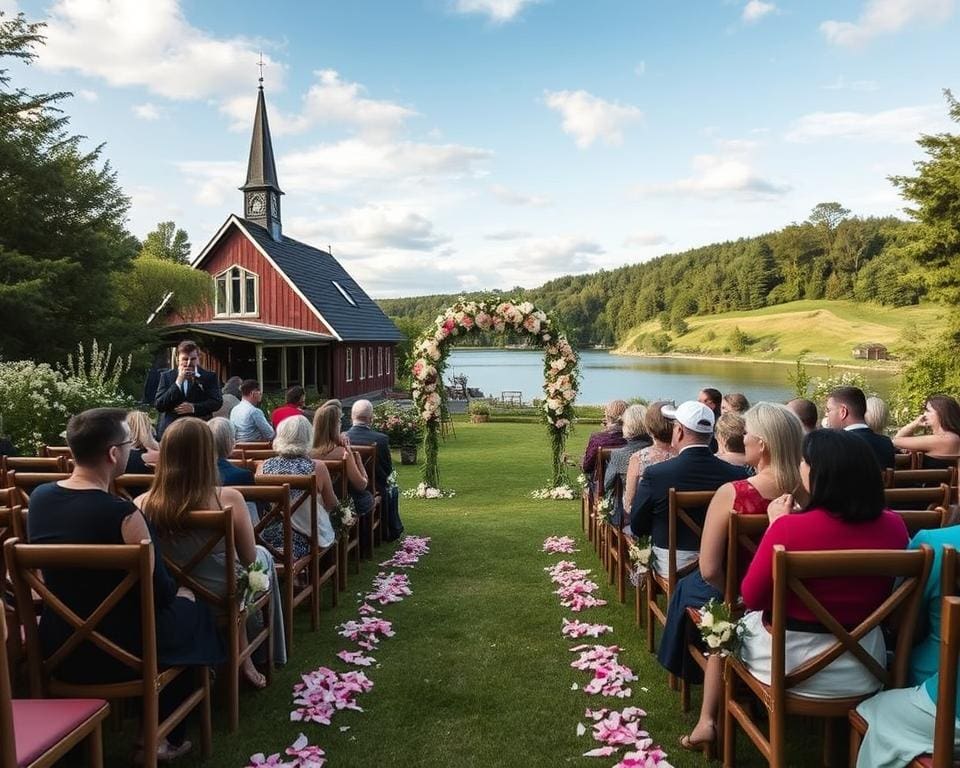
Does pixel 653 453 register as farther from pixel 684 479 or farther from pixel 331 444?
pixel 331 444

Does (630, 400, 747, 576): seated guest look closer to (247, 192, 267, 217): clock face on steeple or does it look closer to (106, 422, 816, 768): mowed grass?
(106, 422, 816, 768): mowed grass

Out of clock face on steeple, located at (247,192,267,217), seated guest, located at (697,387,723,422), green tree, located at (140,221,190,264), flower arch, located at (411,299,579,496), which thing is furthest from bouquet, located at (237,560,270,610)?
green tree, located at (140,221,190,264)

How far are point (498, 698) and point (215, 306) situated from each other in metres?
27.4

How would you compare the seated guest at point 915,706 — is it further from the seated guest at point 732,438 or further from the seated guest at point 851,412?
the seated guest at point 851,412

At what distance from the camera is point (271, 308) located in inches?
1099

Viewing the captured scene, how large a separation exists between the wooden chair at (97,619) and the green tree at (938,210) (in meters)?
21.7

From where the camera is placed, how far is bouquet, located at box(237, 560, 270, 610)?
3.49 m

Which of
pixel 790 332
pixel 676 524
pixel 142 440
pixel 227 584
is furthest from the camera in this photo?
pixel 790 332

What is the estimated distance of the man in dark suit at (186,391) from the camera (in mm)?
7203

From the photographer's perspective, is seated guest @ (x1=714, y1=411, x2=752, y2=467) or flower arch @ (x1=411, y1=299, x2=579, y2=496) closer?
seated guest @ (x1=714, y1=411, x2=752, y2=467)

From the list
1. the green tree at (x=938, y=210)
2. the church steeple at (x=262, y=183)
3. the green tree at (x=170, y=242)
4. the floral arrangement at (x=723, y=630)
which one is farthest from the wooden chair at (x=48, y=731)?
the green tree at (x=170, y=242)

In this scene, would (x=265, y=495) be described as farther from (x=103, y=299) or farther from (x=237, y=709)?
(x=103, y=299)

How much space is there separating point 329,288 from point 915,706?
31.1 meters

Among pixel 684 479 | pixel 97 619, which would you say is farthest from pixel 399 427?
pixel 97 619
